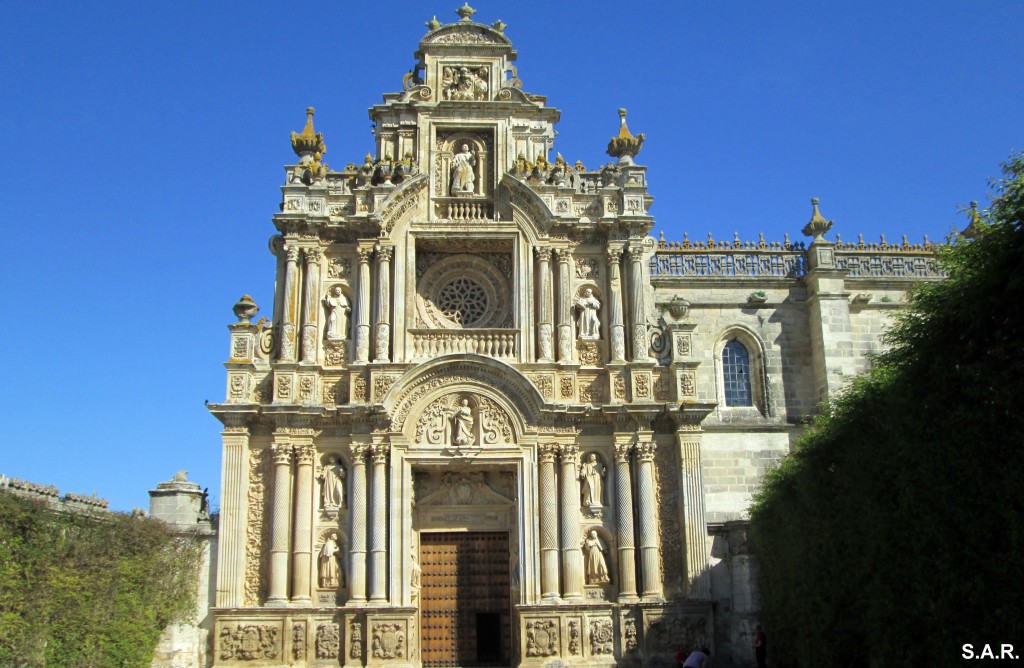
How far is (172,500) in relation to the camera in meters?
25.6

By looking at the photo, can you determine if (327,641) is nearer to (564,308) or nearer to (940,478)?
(564,308)

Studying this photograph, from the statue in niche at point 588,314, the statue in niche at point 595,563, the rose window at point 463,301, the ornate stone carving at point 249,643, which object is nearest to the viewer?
the ornate stone carving at point 249,643

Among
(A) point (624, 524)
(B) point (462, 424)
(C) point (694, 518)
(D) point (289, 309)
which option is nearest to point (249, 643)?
(B) point (462, 424)

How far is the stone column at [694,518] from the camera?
24.2 metres

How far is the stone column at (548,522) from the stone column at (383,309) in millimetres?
4504

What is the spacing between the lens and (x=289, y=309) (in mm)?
25703

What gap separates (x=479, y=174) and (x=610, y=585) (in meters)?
11.1

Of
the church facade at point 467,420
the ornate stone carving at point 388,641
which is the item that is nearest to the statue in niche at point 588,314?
the church facade at point 467,420

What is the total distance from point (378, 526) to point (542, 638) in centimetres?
457

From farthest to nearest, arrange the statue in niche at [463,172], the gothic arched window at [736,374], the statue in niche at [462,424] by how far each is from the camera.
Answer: the gothic arched window at [736,374], the statue in niche at [463,172], the statue in niche at [462,424]

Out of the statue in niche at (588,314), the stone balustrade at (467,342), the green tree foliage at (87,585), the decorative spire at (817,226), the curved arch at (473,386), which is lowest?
the green tree foliage at (87,585)

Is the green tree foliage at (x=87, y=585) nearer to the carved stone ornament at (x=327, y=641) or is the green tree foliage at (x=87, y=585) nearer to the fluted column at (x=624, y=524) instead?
the carved stone ornament at (x=327, y=641)

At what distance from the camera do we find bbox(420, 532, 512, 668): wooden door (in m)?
24.5

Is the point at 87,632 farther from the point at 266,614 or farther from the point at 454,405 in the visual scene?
the point at 454,405
